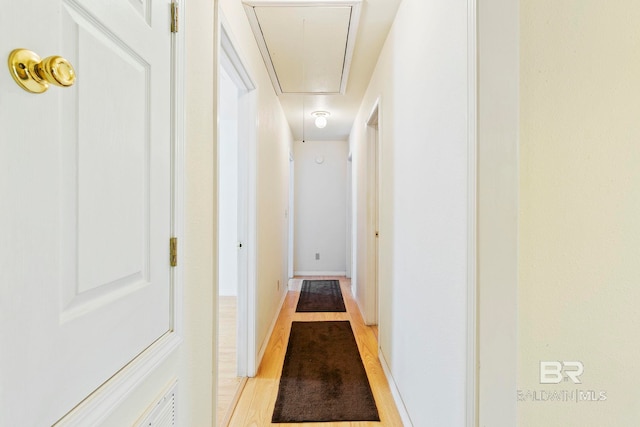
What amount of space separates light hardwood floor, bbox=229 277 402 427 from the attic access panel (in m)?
2.41

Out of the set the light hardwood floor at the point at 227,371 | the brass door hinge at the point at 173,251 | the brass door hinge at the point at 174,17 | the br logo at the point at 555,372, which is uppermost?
the brass door hinge at the point at 174,17

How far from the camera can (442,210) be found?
1.26 m

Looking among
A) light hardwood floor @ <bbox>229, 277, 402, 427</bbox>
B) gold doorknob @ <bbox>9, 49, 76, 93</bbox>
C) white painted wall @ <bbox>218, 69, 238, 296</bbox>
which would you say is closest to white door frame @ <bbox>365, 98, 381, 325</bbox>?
light hardwood floor @ <bbox>229, 277, 402, 427</bbox>

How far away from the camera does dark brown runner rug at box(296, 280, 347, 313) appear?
3.83 meters

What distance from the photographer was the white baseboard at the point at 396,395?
168 centimetres

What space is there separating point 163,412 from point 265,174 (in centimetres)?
207

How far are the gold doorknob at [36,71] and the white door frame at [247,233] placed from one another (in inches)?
69.2

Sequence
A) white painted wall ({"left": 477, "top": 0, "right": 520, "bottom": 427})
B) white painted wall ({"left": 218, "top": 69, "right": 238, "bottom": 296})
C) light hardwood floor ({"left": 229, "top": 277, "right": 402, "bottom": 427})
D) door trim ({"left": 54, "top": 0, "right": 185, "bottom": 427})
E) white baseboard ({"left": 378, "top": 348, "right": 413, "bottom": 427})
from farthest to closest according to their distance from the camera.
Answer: white painted wall ({"left": 218, "top": 69, "right": 238, "bottom": 296})
light hardwood floor ({"left": 229, "top": 277, "right": 402, "bottom": 427})
white baseboard ({"left": 378, "top": 348, "right": 413, "bottom": 427})
white painted wall ({"left": 477, "top": 0, "right": 520, "bottom": 427})
door trim ({"left": 54, "top": 0, "right": 185, "bottom": 427})

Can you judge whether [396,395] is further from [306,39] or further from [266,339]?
[306,39]

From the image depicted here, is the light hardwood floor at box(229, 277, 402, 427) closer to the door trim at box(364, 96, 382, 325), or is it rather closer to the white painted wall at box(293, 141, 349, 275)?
the door trim at box(364, 96, 382, 325)

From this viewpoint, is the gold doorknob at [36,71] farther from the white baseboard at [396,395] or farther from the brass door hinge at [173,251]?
the white baseboard at [396,395]

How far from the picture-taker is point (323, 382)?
7.13 ft

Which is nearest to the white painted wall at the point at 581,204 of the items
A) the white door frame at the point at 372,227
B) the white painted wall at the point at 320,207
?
the white door frame at the point at 372,227

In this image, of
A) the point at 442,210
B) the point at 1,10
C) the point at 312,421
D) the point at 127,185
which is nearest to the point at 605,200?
the point at 442,210
